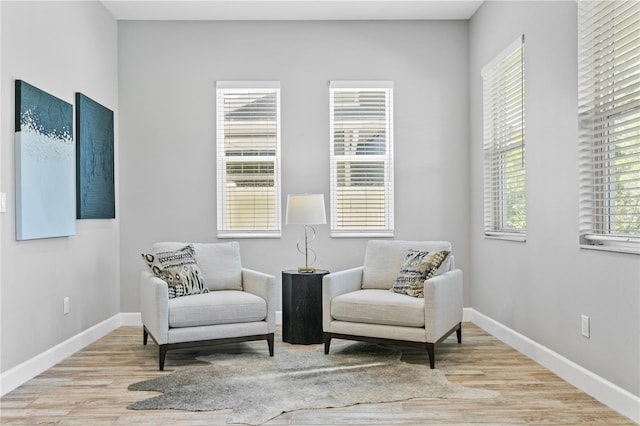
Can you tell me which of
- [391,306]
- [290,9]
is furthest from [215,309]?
[290,9]

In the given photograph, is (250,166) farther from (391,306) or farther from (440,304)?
(440,304)

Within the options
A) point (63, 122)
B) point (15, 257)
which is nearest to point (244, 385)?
point (15, 257)

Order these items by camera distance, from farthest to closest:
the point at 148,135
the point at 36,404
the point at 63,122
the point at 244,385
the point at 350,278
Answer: the point at 148,135 → the point at 350,278 → the point at 63,122 → the point at 244,385 → the point at 36,404

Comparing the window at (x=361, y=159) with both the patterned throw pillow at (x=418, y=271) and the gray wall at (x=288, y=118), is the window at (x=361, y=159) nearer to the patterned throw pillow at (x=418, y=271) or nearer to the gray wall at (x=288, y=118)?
the gray wall at (x=288, y=118)

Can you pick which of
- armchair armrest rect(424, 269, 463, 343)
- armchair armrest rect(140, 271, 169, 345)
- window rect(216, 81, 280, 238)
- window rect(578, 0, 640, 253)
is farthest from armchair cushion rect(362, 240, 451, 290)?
armchair armrest rect(140, 271, 169, 345)

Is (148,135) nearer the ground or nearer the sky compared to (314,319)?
nearer the sky

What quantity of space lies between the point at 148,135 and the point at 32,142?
183 centimetres

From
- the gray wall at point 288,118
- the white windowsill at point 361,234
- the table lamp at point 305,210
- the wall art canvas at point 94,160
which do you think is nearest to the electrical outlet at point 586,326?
the table lamp at point 305,210

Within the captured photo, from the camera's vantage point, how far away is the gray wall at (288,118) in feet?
17.8

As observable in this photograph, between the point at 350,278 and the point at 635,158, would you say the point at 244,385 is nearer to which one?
the point at 350,278

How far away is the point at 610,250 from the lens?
301 centimetres

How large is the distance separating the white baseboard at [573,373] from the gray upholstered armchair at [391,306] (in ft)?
1.38

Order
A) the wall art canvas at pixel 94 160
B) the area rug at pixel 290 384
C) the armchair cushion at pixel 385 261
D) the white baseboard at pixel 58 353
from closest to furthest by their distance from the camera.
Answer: the area rug at pixel 290 384 → the white baseboard at pixel 58 353 → the wall art canvas at pixel 94 160 → the armchair cushion at pixel 385 261

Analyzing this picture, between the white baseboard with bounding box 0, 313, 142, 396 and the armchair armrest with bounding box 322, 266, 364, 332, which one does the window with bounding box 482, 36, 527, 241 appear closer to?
the armchair armrest with bounding box 322, 266, 364, 332
